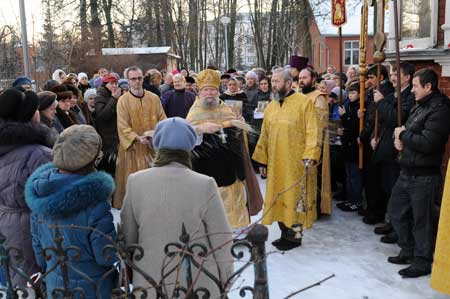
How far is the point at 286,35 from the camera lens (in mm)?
30984

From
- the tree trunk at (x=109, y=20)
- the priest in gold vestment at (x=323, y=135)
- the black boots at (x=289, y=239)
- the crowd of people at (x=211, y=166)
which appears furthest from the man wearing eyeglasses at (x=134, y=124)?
the tree trunk at (x=109, y=20)

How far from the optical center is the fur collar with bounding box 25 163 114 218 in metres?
2.55

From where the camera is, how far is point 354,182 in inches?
264

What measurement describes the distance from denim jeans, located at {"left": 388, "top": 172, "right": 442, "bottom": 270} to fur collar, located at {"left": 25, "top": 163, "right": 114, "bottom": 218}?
2.93 metres

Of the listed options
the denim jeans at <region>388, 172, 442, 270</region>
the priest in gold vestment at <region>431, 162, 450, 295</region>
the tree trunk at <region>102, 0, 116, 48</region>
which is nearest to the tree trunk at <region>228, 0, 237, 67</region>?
the tree trunk at <region>102, 0, 116, 48</region>

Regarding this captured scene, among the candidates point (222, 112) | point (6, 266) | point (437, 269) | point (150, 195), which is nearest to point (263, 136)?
point (222, 112)

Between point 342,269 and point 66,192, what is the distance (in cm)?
311

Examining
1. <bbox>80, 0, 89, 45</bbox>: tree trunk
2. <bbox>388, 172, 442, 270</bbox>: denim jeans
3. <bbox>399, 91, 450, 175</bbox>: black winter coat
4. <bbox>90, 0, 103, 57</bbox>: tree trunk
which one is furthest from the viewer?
<bbox>90, 0, 103, 57</bbox>: tree trunk

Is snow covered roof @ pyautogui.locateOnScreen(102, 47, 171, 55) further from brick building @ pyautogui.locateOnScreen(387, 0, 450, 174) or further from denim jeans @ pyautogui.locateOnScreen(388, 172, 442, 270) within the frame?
denim jeans @ pyautogui.locateOnScreen(388, 172, 442, 270)

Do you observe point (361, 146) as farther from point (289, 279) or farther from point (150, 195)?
point (150, 195)

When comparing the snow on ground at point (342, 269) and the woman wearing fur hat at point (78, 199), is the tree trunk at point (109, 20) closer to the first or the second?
the snow on ground at point (342, 269)

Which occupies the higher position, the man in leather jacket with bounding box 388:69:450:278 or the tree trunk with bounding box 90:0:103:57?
the tree trunk with bounding box 90:0:103:57

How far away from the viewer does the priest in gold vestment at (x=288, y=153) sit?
517 cm

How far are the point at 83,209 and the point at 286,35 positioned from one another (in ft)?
97.4
